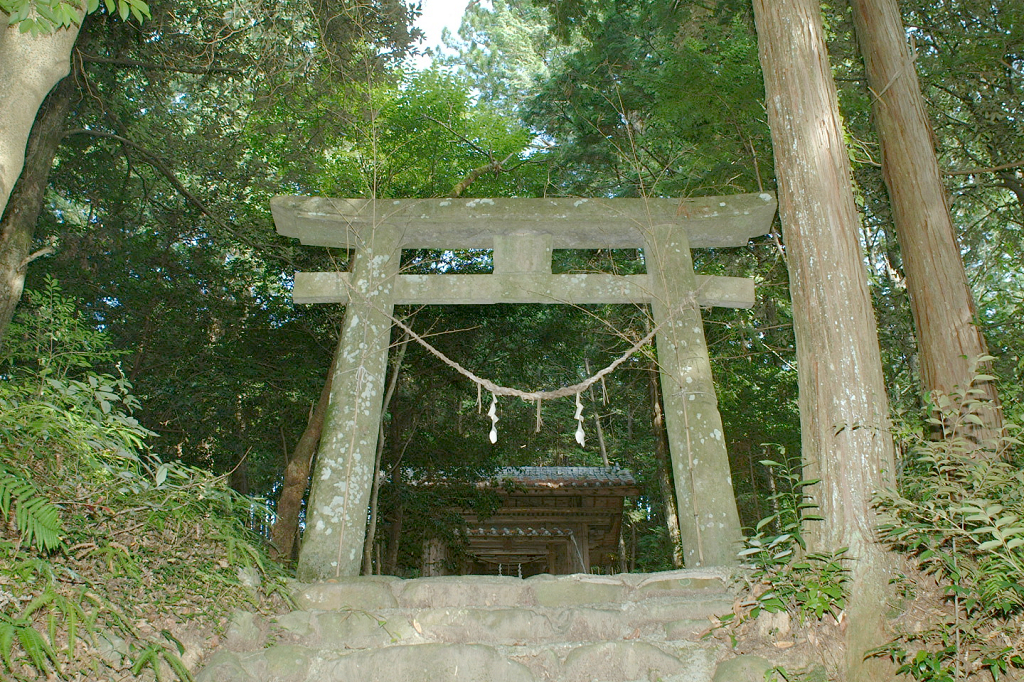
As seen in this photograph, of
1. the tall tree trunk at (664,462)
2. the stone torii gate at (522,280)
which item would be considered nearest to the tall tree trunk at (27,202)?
the stone torii gate at (522,280)

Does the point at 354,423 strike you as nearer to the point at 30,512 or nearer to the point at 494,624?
the point at 494,624

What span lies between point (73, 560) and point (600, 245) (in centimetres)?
418

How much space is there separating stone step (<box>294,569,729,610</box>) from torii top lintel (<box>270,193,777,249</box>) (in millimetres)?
2755

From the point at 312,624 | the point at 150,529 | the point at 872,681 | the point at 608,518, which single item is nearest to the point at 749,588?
the point at 872,681

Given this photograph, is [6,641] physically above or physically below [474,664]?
above

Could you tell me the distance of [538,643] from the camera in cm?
345

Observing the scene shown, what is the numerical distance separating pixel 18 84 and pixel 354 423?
2.71 meters

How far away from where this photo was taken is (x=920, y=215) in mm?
5289

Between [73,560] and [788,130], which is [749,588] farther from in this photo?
[73,560]

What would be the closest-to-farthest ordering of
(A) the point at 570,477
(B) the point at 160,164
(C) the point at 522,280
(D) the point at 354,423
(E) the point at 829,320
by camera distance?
(E) the point at 829,320, (D) the point at 354,423, (C) the point at 522,280, (B) the point at 160,164, (A) the point at 570,477

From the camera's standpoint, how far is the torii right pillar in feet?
15.2

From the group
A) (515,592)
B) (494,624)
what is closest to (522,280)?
(515,592)

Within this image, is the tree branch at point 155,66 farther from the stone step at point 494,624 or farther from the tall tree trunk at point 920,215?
the tall tree trunk at point 920,215

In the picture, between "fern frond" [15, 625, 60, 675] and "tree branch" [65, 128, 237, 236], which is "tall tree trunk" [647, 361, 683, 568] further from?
"fern frond" [15, 625, 60, 675]
